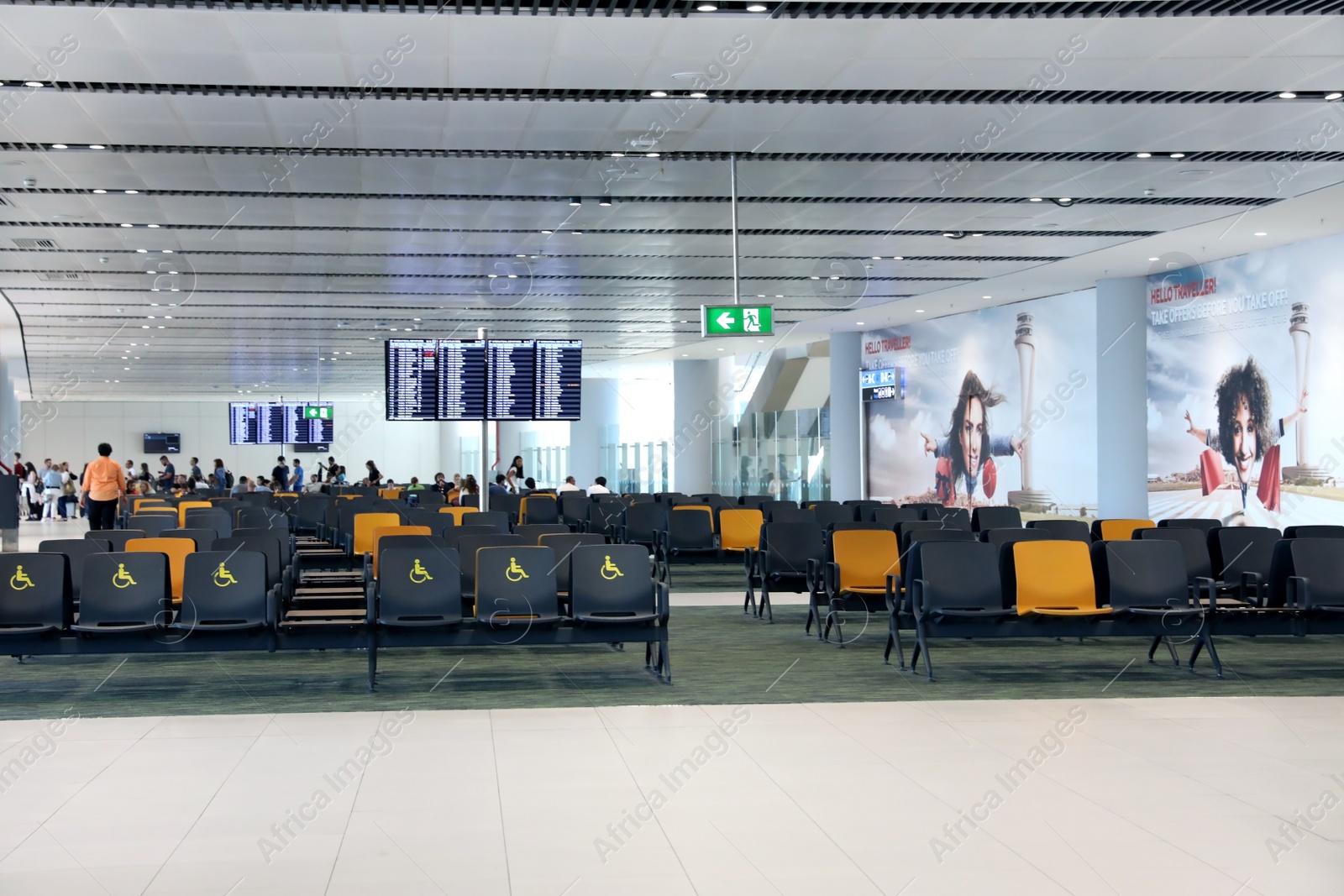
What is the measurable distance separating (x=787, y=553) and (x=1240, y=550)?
351 cm

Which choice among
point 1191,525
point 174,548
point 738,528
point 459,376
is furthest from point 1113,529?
point 459,376

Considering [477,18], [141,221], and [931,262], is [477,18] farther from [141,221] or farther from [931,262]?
[931,262]

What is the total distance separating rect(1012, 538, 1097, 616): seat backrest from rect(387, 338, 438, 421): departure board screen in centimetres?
1103

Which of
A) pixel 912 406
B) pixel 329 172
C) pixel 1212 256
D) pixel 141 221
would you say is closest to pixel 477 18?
pixel 329 172

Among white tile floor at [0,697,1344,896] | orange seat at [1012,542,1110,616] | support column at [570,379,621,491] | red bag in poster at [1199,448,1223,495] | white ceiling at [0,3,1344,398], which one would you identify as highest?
white ceiling at [0,3,1344,398]

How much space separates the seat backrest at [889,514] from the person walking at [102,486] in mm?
10171

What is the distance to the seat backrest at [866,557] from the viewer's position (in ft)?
29.9

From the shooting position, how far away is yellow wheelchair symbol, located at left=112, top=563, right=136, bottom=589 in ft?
24.0

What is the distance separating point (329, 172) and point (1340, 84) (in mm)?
8676

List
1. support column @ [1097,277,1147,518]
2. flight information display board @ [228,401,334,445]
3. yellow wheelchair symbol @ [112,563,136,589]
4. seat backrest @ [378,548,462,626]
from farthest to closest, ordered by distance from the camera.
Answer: flight information display board @ [228,401,334,445] → support column @ [1097,277,1147,518] → seat backrest @ [378,548,462,626] → yellow wheelchair symbol @ [112,563,136,589]

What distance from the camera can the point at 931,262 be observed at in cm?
1769

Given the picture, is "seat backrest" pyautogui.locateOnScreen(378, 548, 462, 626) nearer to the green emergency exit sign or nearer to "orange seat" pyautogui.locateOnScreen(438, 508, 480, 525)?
"orange seat" pyautogui.locateOnScreen(438, 508, 480, 525)

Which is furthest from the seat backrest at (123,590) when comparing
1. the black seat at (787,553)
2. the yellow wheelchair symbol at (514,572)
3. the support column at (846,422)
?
the support column at (846,422)

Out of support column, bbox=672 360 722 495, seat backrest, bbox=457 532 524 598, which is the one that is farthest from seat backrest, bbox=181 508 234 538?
support column, bbox=672 360 722 495
